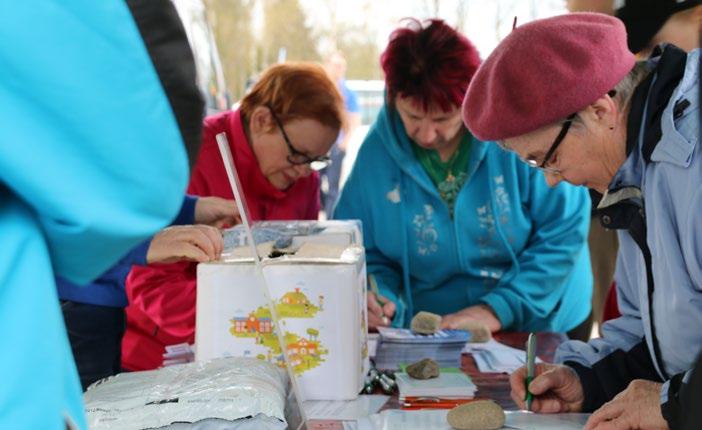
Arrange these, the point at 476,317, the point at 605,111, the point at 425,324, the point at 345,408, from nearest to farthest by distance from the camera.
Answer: the point at 605,111
the point at 345,408
the point at 425,324
the point at 476,317

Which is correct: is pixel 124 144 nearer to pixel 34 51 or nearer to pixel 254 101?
pixel 34 51

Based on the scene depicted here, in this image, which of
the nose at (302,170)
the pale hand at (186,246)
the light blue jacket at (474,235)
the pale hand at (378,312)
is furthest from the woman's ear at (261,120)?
the pale hand at (186,246)

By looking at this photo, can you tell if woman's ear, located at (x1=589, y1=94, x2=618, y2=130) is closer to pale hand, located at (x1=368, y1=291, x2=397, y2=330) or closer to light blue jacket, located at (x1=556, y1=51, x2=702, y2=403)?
light blue jacket, located at (x1=556, y1=51, x2=702, y2=403)

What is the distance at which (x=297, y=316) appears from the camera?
1.68 metres

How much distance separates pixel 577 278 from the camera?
2686 millimetres

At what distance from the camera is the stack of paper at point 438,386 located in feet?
5.73

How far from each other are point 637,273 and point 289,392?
0.71 meters

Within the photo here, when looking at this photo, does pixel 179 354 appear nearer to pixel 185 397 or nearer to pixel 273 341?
pixel 273 341

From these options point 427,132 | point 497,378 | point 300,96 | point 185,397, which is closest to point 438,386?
point 497,378

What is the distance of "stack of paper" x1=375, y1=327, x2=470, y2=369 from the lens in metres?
2.00

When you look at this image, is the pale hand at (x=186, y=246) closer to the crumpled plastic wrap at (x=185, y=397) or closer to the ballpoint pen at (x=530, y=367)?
the crumpled plastic wrap at (x=185, y=397)

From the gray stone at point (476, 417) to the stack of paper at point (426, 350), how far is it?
1.48 ft

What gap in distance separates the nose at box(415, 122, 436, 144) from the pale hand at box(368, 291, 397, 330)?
470 millimetres

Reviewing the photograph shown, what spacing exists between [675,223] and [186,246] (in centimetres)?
90
